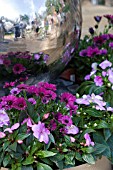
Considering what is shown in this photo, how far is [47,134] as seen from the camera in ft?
5.14

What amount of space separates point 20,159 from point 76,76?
1.30 metres

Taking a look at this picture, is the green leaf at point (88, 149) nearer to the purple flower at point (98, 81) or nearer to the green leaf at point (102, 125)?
the green leaf at point (102, 125)

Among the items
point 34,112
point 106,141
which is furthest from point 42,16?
point 106,141

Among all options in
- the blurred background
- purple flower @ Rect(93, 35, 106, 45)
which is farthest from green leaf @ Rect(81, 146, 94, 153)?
the blurred background

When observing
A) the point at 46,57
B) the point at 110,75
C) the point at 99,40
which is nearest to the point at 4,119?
the point at 46,57

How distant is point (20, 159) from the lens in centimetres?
153

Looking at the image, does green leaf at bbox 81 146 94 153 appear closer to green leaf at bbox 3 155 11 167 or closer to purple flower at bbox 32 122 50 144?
purple flower at bbox 32 122 50 144

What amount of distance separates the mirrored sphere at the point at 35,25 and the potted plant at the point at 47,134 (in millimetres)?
320

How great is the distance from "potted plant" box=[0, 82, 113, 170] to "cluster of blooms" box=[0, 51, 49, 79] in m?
0.29

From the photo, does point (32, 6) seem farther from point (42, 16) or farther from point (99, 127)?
point (99, 127)

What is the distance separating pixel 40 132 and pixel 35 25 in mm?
649

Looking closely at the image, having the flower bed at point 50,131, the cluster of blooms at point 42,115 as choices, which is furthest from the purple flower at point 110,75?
the cluster of blooms at point 42,115

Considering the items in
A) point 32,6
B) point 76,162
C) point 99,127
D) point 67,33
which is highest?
point 32,6

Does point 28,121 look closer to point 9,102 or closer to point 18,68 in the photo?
point 9,102
